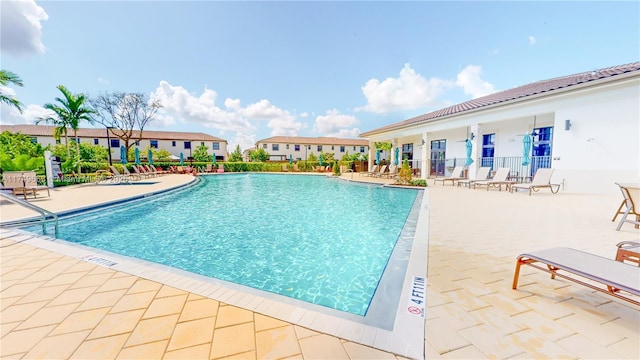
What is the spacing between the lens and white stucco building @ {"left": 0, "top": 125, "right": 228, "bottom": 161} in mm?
35531

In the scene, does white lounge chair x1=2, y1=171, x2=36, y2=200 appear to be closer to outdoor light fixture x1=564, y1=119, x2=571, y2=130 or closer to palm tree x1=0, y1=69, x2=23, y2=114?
palm tree x1=0, y1=69, x2=23, y2=114

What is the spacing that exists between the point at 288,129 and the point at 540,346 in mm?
49936

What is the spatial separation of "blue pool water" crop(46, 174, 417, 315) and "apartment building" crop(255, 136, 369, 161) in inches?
1432

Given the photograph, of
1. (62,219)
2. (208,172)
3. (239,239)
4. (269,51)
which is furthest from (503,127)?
(208,172)

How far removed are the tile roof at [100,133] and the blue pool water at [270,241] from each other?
3954 centimetres

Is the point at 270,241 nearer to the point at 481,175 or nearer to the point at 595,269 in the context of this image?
the point at 595,269

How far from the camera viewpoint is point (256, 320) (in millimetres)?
1904

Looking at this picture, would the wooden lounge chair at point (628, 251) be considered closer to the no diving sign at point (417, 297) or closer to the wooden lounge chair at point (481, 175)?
the no diving sign at point (417, 297)

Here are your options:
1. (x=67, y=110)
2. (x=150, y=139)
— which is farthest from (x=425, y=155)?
(x=150, y=139)

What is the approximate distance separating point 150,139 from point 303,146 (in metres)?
25.3

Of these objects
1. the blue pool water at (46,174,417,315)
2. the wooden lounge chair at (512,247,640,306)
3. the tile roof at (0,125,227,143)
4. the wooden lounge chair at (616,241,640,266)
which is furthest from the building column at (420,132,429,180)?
the tile roof at (0,125,227,143)

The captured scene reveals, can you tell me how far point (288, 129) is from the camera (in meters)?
49.6

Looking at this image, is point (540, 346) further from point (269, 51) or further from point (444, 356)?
point (269, 51)

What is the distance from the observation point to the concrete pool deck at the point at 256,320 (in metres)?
1.58
